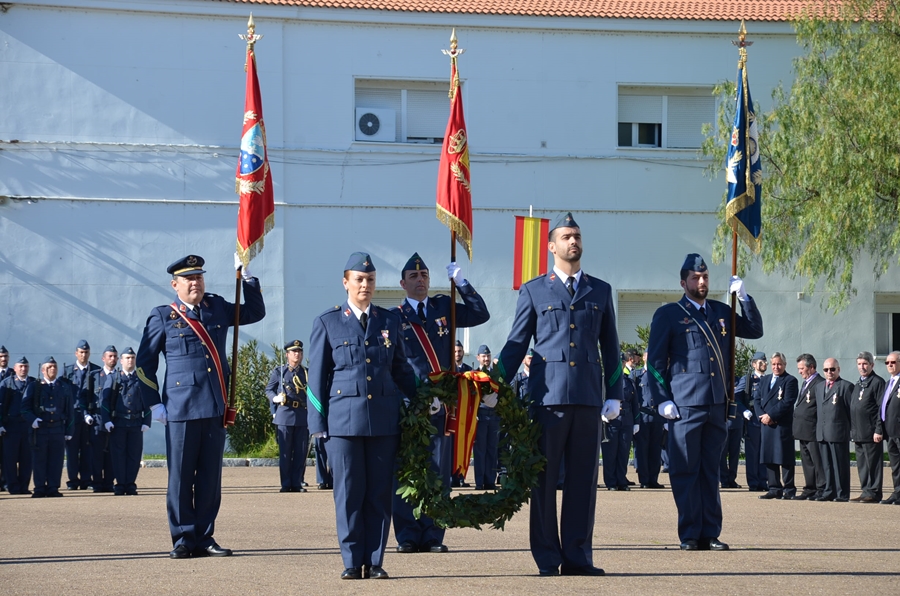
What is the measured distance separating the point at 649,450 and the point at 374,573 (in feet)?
38.6

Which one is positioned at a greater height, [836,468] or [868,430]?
[868,430]

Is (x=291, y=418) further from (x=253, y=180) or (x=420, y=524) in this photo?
(x=420, y=524)

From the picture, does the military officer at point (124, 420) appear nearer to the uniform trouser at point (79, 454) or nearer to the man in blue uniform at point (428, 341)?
the uniform trouser at point (79, 454)

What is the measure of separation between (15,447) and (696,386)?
11.6 m

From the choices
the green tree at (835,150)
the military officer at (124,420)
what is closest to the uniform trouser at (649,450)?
the green tree at (835,150)

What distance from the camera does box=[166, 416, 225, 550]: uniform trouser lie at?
919cm

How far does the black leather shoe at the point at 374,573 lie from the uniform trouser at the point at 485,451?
10.2 metres

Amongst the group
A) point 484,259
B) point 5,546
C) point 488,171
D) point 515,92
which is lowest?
point 5,546

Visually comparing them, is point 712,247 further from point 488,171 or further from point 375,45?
point 375,45

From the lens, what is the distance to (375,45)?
1045 inches

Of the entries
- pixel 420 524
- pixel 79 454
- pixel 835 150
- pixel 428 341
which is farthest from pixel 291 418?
pixel 835 150

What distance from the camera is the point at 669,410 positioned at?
31.8 ft

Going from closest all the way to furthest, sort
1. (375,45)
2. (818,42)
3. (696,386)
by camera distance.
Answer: (696,386) < (818,42) < (375,45)

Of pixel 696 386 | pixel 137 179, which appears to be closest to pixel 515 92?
pixel 137 179
